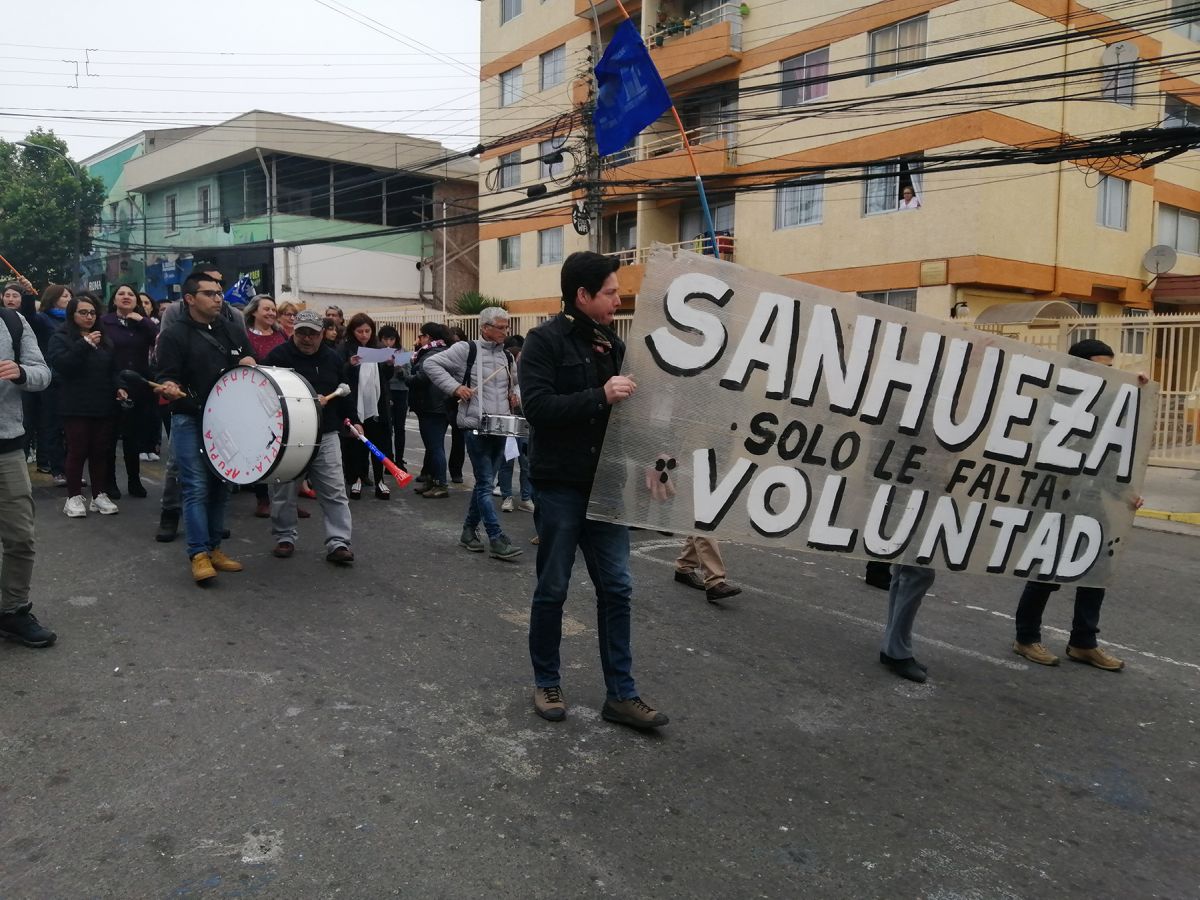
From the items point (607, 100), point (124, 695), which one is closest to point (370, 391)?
point (607, 100)

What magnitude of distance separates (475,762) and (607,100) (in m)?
6.35

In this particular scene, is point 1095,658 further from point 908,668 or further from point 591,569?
point 591,569

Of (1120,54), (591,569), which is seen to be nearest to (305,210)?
(1120,54)

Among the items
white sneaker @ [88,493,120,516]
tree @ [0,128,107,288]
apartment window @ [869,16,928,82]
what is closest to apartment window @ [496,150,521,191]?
apartment window @ [869,16,928,82]

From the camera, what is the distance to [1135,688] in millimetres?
4707

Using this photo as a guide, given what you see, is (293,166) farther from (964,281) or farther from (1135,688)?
(1135,688)

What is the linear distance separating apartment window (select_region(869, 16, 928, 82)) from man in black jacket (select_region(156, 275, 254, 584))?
16177 millimetres

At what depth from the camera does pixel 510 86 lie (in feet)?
101

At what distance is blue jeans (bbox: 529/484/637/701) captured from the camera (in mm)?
3812

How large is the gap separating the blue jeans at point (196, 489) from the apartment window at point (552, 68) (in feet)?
83.7

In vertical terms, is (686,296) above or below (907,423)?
above

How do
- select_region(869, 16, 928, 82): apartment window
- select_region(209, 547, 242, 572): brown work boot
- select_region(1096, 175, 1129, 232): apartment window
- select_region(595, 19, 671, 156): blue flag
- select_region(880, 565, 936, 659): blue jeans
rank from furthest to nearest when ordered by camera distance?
select_region(1096, 175, 1129, 232): apartment window → select_region(869, 16, 928, 82): apartment window → select_region(595, 19, 671, 156): blue flag → select_region(209, 547, 242, 572): brown work boot → select_region(880, 565, 936, 659): blue jeans

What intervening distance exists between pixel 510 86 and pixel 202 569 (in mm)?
28464

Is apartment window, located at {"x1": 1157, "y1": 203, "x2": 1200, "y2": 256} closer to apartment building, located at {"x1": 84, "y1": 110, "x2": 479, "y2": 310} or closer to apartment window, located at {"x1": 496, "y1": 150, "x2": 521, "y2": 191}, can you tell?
apartment window, located at {"x1": 496, "y1": 150, "x2": 521, "y2": 191}
